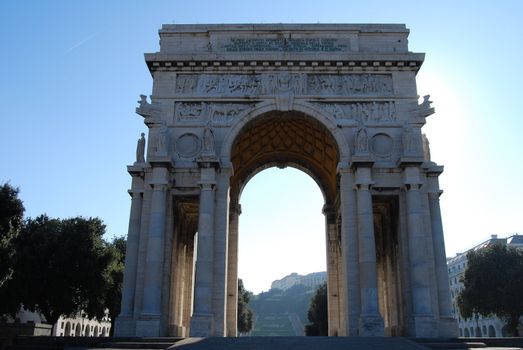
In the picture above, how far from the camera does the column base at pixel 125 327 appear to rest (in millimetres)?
25750

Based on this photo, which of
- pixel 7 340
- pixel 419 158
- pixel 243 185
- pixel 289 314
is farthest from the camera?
pixel 289 314

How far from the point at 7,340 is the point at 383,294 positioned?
23.0m

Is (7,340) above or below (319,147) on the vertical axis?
below

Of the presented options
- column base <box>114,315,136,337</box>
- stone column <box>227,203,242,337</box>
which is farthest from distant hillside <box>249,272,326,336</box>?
column base <box>114,315,136,337</box>

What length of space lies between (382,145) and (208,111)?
10.6 m

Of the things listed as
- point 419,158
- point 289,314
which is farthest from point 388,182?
point 289,314

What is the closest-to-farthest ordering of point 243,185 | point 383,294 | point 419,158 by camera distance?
point 419,158 < point 383,294 < point 243,185

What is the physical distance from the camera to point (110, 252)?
4000cm

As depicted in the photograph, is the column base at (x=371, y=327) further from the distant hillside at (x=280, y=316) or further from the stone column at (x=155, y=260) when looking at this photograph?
the distant hillside at (x=280, y=316)

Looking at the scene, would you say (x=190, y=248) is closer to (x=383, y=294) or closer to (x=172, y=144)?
(x=172, y=144)

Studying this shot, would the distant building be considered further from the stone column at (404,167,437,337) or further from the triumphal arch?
the stone column at (404,167,437,337)

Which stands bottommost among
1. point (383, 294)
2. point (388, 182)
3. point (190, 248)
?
point (383, 294)

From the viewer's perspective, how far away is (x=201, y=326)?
25.1 metres

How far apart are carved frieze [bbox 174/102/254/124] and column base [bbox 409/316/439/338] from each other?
49.9 ft
